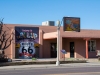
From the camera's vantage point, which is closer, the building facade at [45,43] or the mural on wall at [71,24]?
the mural on wall at [71,24]

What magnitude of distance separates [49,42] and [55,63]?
11.8 m

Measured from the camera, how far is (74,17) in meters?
37.9

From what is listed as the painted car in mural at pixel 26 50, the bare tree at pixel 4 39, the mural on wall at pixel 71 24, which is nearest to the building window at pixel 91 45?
the mural on wall at pixel 71 24

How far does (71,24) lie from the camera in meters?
37.9

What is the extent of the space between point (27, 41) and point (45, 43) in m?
3.07

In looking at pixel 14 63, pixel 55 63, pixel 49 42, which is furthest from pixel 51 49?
pixel 14 63

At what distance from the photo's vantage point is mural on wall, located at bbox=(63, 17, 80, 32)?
37.4 meters

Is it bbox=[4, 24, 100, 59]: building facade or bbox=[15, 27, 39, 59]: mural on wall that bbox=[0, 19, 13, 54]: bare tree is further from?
bbox=[15, 27, 39, 59]: mural on wall

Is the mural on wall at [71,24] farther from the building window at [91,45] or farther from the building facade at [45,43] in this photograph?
the building window at [91,45]

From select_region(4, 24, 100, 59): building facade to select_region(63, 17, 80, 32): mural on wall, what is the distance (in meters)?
0.66

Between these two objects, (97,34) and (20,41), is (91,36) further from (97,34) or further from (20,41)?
(20,41)

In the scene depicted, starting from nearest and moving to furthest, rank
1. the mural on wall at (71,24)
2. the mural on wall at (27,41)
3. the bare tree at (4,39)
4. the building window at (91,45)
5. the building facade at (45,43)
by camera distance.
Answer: the bare tree at (4,39), the mural on wall at (71,24), the building facade at (45,43), the mural on wall at (27,41), the building window at (91,45)

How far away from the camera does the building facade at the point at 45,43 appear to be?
38781 mm

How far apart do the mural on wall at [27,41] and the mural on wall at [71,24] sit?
5.24 meters
